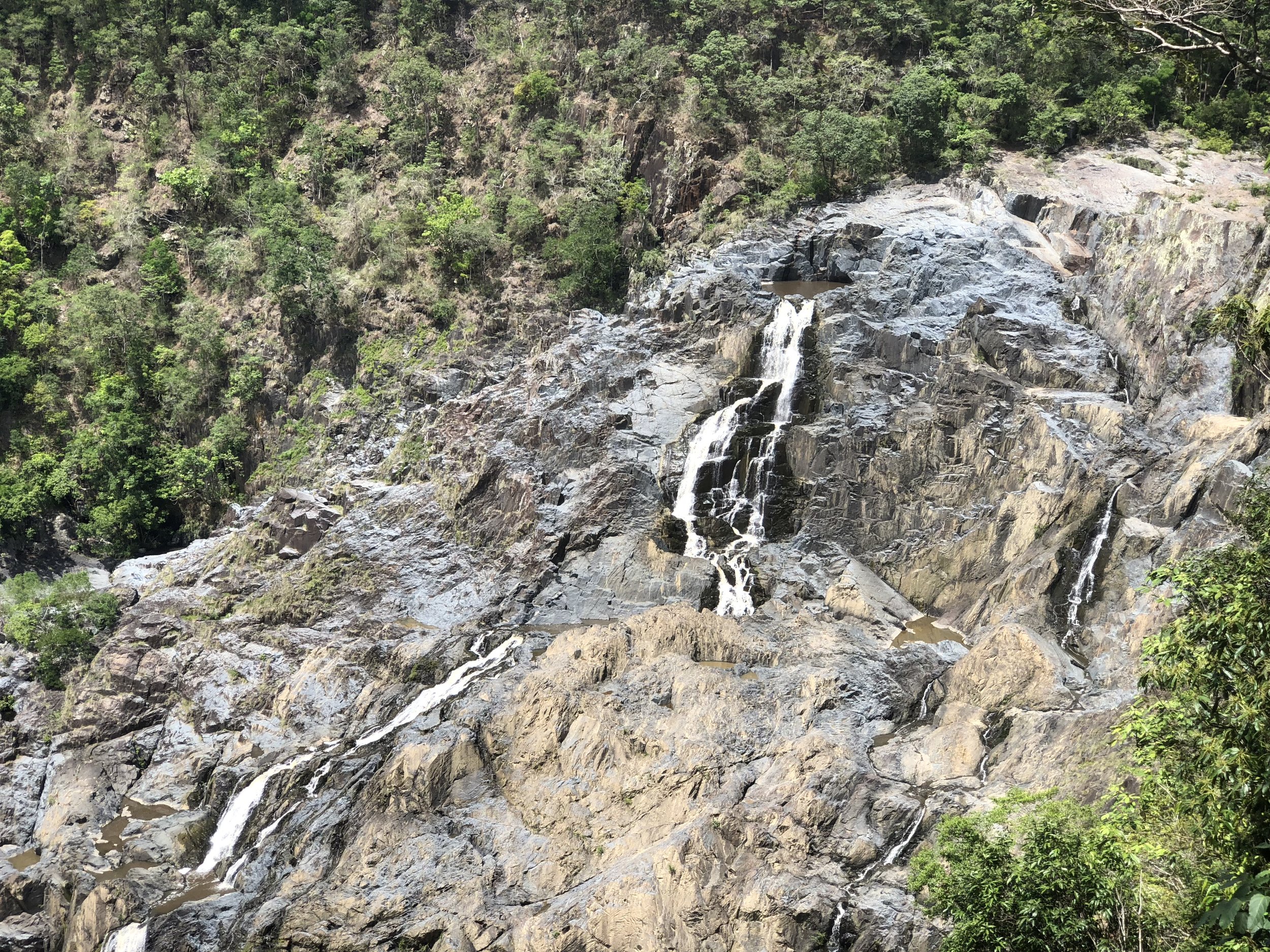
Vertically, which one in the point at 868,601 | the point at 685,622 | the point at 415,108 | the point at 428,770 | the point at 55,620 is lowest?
the point at 55,620

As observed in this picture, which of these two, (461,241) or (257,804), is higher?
(461,241)

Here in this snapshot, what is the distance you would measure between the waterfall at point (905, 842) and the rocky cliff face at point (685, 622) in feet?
0.26

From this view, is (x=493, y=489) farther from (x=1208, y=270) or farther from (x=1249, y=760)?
(x=1249, y=760)

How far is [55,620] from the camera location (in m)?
40.8

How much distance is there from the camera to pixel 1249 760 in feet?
46.3

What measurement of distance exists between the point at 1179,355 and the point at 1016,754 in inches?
685

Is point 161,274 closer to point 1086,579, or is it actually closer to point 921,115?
point 921,115

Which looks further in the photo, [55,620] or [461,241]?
[461,241]

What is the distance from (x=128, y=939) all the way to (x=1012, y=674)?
23.9 meters

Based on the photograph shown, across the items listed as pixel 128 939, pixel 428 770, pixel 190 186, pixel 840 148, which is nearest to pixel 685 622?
pixel 428 770

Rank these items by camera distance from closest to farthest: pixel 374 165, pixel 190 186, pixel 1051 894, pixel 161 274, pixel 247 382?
1. pixel 1051 894
2. pixel 247 382
3. pixel 161 274
4. pixel 190 186
5. pixel 374 165

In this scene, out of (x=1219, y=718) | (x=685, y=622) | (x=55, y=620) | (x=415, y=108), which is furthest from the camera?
(x=415, y=108)

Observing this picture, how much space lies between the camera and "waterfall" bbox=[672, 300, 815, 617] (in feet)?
126

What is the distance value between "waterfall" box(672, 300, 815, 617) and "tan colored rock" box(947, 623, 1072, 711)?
356 inches
